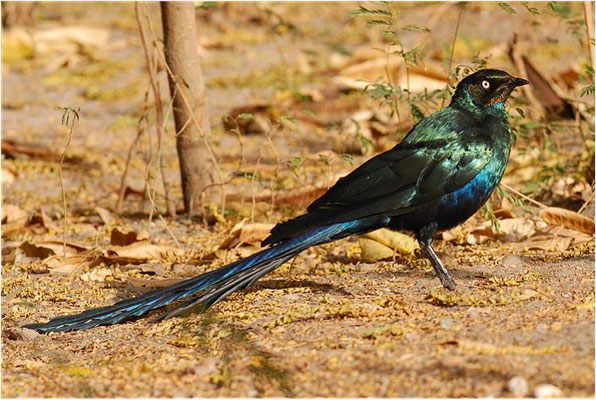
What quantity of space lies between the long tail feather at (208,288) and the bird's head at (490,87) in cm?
93

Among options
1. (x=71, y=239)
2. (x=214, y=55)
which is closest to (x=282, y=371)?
(x=71, y=239)

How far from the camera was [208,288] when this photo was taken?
12.1 feet

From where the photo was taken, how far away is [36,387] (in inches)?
113

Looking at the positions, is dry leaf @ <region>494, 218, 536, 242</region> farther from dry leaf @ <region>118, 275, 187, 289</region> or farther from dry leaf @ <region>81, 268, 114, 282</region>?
dry leaf @ <region>81, 268, 114, 282</region>

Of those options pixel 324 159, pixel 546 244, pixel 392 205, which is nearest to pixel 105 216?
pixel 324 159

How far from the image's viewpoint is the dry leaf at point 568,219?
4.53m

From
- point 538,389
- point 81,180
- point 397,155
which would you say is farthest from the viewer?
point 81,180

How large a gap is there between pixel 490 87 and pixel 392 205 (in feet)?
2.57

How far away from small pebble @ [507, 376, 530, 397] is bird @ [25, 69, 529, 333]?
1.18 m

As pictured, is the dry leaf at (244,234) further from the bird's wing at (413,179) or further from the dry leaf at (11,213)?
the dry leaf at (11,213)

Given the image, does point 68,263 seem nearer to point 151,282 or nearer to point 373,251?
point 151,282

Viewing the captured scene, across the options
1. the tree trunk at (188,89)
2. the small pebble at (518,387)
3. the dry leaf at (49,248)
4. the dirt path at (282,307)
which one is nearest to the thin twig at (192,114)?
the tree trunk at (188,89)

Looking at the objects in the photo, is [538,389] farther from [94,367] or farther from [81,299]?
[81,299]

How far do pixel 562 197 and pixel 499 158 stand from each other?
1.57 m
